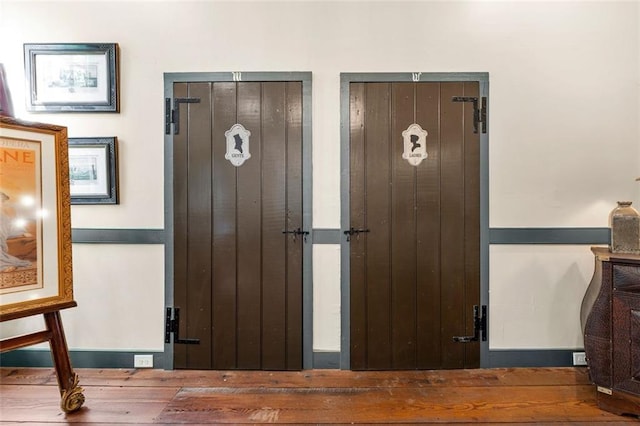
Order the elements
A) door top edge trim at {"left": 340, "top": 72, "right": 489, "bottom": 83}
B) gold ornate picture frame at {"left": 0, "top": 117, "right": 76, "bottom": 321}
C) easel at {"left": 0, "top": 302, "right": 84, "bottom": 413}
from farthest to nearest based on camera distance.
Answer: door top edge trim at {"left": 340, "top": 72, "right": 489, "bottom": 83} < easel at {"left": 0, "top": 302, "right": 84, "bottom": 413} < gold ornate picture frame at {"left": 0, "top": 117, "right": 76, "bottom": 321}

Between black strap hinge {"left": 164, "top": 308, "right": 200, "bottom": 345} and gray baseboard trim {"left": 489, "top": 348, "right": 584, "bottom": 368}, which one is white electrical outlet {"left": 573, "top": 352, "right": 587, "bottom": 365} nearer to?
gray baseboard trim {"left": 489, "top": 348, "right": 584, "bottom": 368}

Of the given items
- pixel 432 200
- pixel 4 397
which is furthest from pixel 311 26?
pixel 4 397

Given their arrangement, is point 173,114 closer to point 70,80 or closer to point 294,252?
point 70,80

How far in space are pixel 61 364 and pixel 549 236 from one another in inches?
121

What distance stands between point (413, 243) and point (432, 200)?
32cm

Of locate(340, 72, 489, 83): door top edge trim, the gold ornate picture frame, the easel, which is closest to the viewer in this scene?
the gold ornate picture frame

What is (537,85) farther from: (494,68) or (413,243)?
(413,243)

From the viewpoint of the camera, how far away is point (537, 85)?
2297 millimetres

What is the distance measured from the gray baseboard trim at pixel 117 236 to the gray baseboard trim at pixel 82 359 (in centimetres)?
76

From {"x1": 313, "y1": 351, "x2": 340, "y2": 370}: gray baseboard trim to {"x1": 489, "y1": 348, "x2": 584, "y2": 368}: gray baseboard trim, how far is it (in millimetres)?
1052

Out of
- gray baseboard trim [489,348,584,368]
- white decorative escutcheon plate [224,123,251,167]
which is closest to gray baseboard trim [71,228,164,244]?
white decorative escutcheon plate [224,123,251,167]

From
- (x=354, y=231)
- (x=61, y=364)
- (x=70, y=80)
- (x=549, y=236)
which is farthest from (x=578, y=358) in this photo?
(x=70, y=80)

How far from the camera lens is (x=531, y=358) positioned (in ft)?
7.57

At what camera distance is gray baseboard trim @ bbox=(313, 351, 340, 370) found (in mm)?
2291
